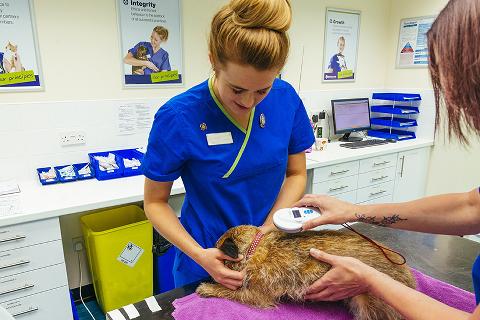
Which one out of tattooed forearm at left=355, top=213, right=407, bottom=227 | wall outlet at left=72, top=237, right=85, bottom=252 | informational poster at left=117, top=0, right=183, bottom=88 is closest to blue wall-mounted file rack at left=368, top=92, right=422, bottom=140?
informational poster at left=117, top=0, right=183, bottom=88

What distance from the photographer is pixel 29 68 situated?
2.19 m

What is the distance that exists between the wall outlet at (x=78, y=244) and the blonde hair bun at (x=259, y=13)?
2.20m

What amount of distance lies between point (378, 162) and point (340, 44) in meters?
1.26

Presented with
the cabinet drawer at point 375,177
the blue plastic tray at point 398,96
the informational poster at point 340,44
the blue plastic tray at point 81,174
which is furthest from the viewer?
the blue plastic tray at point 398,96

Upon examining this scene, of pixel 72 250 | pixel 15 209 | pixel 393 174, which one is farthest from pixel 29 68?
pixel 393 174

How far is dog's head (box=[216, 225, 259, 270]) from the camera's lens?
104 centimetres

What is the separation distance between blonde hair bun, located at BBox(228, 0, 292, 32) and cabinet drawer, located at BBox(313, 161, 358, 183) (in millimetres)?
2005

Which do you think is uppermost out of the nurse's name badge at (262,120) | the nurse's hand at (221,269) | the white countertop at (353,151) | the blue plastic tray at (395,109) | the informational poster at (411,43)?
the informational poster at (411,43)

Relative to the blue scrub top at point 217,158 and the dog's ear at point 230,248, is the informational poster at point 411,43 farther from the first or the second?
the dog's ear at point 230,248

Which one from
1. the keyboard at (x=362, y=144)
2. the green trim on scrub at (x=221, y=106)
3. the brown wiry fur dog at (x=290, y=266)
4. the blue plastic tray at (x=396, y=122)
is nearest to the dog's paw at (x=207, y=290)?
the brown wiry fur dog at (x=290, y=266)

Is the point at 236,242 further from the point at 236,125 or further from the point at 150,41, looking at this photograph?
the point at 150,41

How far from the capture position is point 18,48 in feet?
6.98

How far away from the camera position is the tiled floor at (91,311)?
2.44 meters

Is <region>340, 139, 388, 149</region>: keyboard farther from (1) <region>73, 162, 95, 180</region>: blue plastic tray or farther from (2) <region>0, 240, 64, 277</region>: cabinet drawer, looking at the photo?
(2) <region>0, 240, 64, 277</region>: cabinet drawer
